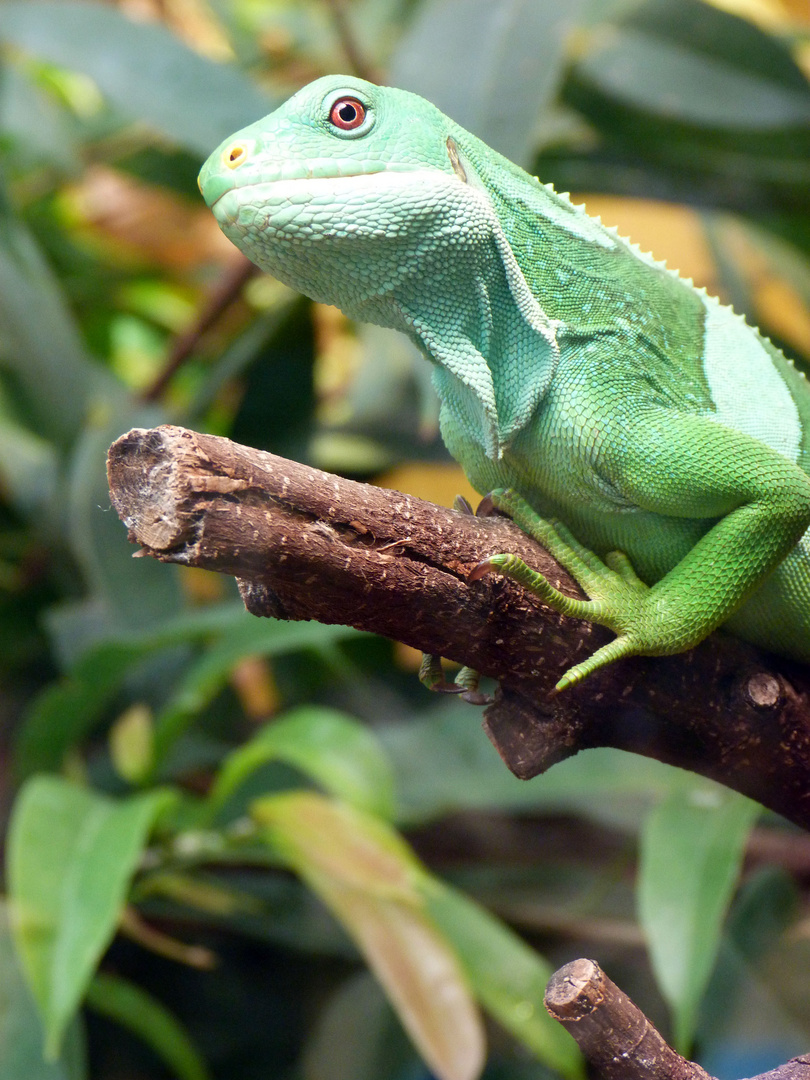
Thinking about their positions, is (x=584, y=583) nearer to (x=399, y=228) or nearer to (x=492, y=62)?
(x=399, y=228)

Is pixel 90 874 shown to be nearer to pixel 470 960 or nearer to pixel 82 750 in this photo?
pixel 470 960

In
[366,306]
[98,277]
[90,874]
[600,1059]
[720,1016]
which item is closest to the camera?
[600,1059]

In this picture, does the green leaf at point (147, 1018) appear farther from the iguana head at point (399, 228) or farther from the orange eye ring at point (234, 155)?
the orange eye ring at point (234, 155)

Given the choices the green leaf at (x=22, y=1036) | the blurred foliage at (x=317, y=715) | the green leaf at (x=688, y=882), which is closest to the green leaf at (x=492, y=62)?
the blurred foliage at (x=317, y=715)

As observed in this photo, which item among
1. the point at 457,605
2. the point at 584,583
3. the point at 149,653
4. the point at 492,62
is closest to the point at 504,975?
the point at 149,653

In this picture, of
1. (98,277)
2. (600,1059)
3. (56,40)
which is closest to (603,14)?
(56,40)

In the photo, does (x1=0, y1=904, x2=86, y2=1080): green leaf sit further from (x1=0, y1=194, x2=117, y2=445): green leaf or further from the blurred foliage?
(x1=0, y1=194, x2=117, y2=445): green leaf

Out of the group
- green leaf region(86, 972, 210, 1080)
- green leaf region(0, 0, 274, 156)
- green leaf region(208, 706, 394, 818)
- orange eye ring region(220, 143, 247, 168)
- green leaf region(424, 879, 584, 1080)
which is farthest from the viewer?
green leaf region(0, 0, 274, 156)

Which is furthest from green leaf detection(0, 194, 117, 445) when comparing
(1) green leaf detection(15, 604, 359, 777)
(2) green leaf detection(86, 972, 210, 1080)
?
(2) green leaf detection(86, 972, 210, 1080)
